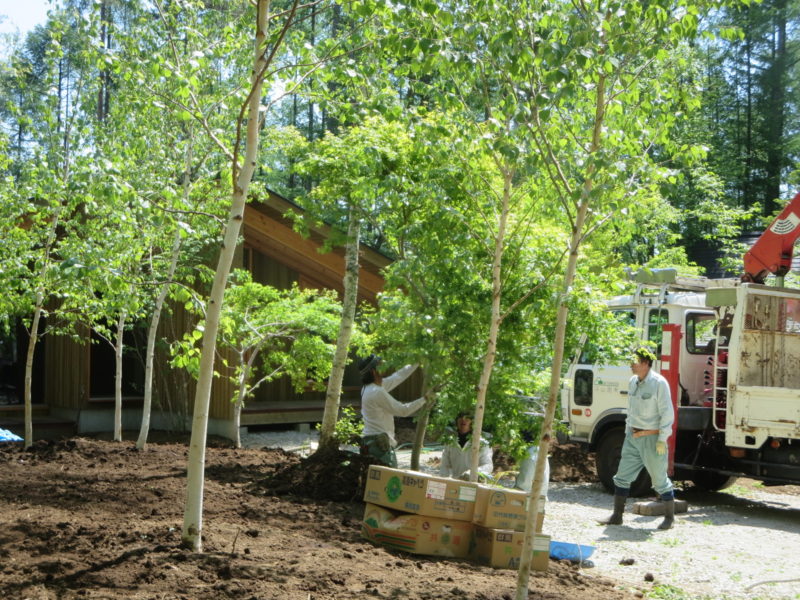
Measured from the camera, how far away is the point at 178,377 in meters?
14.4

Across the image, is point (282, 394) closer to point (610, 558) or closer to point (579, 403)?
point (579, 403)

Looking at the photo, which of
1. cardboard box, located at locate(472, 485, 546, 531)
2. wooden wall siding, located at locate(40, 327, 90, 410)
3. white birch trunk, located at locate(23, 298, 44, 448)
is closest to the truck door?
cardboard box, located at locate(472, 485, 546, 531)

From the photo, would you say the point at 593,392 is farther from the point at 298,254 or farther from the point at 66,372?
the point at 66,372

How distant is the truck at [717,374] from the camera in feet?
30.5

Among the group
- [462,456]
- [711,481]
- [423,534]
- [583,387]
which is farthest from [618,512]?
[423,534]

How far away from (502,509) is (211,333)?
2442 millimetres

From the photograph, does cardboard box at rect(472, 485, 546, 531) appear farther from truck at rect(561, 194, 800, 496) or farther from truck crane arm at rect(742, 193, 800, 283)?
truck crane arm at rect(742, 193, 800, 283)

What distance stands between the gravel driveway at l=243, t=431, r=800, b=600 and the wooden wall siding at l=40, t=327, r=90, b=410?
6.30 metres

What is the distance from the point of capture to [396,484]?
638cm

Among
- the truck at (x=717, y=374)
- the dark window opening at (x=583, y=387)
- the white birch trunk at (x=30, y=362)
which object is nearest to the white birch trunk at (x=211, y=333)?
the truck at (x=717, y=374)

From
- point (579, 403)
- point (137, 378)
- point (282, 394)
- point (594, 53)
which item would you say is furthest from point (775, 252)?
point (137, 378)

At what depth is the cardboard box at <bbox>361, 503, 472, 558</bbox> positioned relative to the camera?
6.34 metres

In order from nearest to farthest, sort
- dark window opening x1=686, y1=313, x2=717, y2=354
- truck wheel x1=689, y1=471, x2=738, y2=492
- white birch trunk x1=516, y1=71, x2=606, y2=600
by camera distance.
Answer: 1. white birch trunk x1=516, y1=71, x2=606, y2=600
2. dark window opening x1=686, y1=313, x2=717, y2=354
3. truck wheel x1=689, y1=471, x2=738, y2=492

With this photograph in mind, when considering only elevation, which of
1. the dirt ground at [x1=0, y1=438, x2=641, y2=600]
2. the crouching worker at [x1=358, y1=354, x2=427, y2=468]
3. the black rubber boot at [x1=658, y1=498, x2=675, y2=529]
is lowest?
the black rubber boot at [x1=658, y1=498, x2=675, y2=529]
